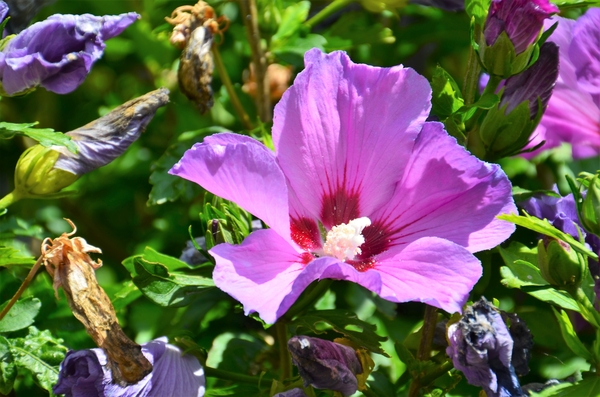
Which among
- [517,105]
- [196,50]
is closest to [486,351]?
[517,105]

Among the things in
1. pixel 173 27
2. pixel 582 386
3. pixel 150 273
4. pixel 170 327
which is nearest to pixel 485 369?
pixel 582 386

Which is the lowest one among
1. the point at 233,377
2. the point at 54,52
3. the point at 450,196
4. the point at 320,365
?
the point at 233,377

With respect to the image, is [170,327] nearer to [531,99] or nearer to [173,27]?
[173,27]

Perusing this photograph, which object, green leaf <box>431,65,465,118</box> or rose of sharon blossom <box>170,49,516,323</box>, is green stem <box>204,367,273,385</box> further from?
green leaf <box>431,65,465,118</box>

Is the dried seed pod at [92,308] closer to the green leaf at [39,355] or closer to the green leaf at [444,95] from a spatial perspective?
the green leaf at [39,355]

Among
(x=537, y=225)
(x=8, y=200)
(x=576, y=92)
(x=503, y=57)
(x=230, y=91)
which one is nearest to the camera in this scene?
(x=537, y=225)

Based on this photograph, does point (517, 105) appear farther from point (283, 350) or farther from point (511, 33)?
point (283, 350)

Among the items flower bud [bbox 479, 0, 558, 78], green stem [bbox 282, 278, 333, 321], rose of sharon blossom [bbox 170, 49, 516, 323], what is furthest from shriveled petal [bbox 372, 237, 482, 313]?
flower bud [bbox 479, 0, 558, 78]
